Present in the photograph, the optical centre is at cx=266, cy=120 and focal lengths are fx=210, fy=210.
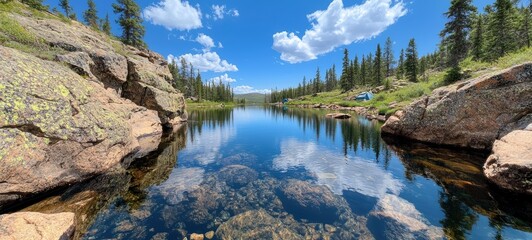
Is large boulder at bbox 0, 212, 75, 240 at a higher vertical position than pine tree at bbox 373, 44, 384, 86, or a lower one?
lower

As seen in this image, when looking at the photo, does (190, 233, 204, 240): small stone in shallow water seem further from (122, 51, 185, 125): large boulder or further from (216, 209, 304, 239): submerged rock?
(122, 51, 185, 125): large boulder

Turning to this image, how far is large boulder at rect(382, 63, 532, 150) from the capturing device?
11.6 metres

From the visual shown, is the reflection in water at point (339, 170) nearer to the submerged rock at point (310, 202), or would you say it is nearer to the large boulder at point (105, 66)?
the submerged rock at point (310, 202)

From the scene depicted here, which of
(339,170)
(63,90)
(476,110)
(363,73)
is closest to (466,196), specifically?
(339,170)

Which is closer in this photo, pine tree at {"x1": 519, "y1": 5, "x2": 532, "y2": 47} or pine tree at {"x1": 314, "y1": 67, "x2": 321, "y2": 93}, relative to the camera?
pine tree at {"x1": 519, "y1": 5, "x2": 532, "y2": 47}

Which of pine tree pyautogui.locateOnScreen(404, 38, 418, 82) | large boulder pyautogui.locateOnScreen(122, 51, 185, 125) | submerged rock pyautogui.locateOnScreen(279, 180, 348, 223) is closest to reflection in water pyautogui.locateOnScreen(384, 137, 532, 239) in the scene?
submerged rock pyautogui.locateOnScreen(279, 180, 348, 223)

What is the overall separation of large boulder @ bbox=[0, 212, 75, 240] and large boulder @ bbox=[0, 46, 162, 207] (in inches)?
85.1

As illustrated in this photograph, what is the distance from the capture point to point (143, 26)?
46.4m

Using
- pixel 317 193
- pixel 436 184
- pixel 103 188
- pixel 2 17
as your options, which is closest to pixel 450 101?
pixel 436 184

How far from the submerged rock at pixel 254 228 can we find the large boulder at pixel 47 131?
6.44 m

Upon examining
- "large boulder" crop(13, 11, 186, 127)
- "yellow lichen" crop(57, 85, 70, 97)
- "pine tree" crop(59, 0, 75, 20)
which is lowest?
"yellow lichen" crop(57, 85, 70, 97)

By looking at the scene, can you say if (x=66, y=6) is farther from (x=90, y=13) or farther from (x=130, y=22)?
(x=130, y=22)

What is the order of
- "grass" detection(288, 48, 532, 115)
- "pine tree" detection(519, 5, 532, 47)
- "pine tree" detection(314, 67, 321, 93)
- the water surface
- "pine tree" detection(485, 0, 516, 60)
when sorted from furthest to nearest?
"pine tree" detection(314, 67, 321, 93) < "pine tree" detection(519, 5, 532, 47) < "pine tree" detection(485, 0, 516, 60) < "grass" detection(288, 48, 532, 115) < the water surface

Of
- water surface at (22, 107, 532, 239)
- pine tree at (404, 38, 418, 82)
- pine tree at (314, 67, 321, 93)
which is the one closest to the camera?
water surface at (22, 107, 532, 239)
